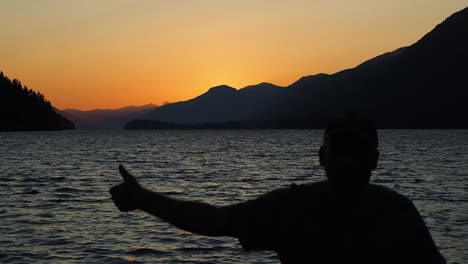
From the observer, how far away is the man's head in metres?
2.89

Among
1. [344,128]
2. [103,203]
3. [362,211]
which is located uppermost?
[344,128]

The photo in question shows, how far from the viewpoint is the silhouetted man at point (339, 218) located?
9.39 feet

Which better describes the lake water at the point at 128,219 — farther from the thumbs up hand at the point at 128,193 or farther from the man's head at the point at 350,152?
the man's head at the point at 350,152

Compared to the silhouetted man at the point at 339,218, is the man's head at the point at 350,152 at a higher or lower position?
higher

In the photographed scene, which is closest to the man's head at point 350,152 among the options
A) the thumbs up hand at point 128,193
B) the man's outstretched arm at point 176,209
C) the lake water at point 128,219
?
the man's outstretched arm at point 176,209

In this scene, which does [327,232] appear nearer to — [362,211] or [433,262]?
[362,211]

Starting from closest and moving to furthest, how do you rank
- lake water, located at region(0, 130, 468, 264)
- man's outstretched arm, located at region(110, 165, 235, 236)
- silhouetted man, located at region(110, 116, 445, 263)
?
silhouetted man, located at region(110, 116, 445, 263)
man's outstretched arm, located at region(110, 165, 235, 236)
lake water, located at region(0, 130, 468, 264)

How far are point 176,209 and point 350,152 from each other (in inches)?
35.6

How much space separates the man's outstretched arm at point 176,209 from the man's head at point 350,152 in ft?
1.90

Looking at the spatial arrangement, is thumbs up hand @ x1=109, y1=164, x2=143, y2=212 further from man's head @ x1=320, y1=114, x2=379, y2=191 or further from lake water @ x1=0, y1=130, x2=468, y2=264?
lake water @ x1=0, y1=130, x2=468, y2=264

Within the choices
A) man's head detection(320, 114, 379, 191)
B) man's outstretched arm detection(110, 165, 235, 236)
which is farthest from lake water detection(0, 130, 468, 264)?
man's head detection(320, 114, 379, 191)

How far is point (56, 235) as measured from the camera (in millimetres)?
20266

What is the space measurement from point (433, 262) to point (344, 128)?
0.78m

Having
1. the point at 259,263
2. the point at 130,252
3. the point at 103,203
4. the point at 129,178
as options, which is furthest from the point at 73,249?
the point at 129,178
